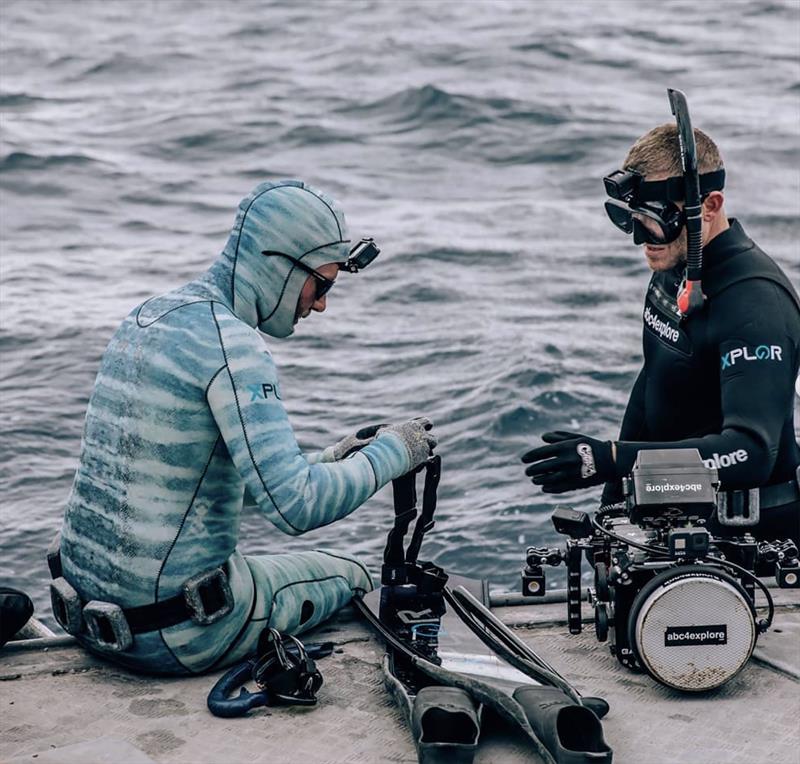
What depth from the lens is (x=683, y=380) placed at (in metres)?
5.47

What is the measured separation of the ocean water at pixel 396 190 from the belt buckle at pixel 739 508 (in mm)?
3108

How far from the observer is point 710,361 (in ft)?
17.6

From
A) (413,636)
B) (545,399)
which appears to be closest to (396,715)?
(413,636)

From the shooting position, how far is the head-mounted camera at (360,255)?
195 inches

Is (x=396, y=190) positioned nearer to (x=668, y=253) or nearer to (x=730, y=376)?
(x=668, y=253)

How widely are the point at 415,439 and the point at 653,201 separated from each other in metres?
1.23

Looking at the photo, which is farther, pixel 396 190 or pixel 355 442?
pixel 396 190

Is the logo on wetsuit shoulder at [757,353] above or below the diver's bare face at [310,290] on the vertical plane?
below

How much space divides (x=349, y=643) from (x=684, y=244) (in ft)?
6.02

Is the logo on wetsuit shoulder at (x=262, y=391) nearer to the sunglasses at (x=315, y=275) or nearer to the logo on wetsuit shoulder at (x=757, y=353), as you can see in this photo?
the sunglasses at (x=315, y=275)

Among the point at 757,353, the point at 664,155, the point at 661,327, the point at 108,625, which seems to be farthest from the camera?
the point at 661,327

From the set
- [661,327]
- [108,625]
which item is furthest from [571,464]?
[108,625]

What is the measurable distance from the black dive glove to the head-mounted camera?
0.82 m

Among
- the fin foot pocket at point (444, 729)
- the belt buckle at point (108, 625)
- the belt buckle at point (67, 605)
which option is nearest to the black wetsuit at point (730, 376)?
the fin foot pocket at point (444, 729)
